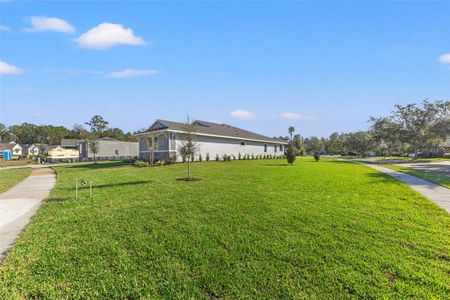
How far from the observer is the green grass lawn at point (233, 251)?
134 inches

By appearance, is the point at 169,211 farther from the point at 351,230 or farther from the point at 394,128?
the point at 394,128

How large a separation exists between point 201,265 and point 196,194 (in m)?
4.80

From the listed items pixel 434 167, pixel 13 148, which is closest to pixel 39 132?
pixel 13 148

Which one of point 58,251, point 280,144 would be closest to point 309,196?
point 58,251

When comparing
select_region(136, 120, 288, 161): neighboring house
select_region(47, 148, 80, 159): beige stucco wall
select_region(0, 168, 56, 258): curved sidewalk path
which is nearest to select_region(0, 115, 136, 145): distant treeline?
select_region(47, 148, 80, 159): beige stucco wall

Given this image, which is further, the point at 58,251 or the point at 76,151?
the point at 76,151

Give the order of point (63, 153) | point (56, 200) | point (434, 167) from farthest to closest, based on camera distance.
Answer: point (63, 153) < point (434, 167) < point (56, 200)

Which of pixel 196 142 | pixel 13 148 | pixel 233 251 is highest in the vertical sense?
pixel 13 148

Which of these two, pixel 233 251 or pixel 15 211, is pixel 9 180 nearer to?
pixel 15 211

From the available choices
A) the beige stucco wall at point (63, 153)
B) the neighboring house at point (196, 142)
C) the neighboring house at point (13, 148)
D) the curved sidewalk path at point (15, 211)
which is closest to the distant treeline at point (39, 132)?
the neighboring house at point (13, 148)

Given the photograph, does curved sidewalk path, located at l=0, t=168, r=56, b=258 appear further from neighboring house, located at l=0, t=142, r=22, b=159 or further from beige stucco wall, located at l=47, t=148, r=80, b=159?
neighboring house, located at l=0, t=142, r=22, b=159

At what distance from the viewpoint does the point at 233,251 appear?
433cm

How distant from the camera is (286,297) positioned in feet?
10.6

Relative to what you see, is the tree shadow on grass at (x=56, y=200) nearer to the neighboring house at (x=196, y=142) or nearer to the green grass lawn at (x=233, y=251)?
the green grass lawn at (x=233, y=251)
